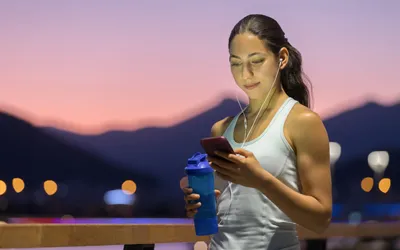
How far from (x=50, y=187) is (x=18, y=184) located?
4.25 m

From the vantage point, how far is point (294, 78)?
5.34 ft

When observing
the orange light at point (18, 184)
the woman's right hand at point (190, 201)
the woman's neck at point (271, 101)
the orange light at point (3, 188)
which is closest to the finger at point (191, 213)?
the woman's right hand at point (190, 201)

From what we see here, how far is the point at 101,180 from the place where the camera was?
147ft

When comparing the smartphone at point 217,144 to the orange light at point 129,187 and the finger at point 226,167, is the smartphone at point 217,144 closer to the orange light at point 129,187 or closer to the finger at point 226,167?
the finger at point 226,167

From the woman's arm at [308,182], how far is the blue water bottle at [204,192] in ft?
0.43

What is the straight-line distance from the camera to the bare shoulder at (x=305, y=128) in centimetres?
145

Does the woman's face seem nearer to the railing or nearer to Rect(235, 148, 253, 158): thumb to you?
Rect(235, 148, 253, 158): thumb

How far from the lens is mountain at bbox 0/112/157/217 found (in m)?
38.7

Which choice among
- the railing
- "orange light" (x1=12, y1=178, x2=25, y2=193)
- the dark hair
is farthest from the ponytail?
"orange light" (x1=12, y1=178, x2=25, y2=193)

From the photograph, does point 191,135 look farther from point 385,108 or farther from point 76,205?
point 76,205

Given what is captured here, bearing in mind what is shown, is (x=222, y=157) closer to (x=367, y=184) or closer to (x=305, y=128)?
(x=305, y=128)

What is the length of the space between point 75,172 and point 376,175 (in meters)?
19.4

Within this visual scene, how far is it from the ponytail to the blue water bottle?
28 cm

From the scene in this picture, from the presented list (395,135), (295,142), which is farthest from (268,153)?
(395,135)
